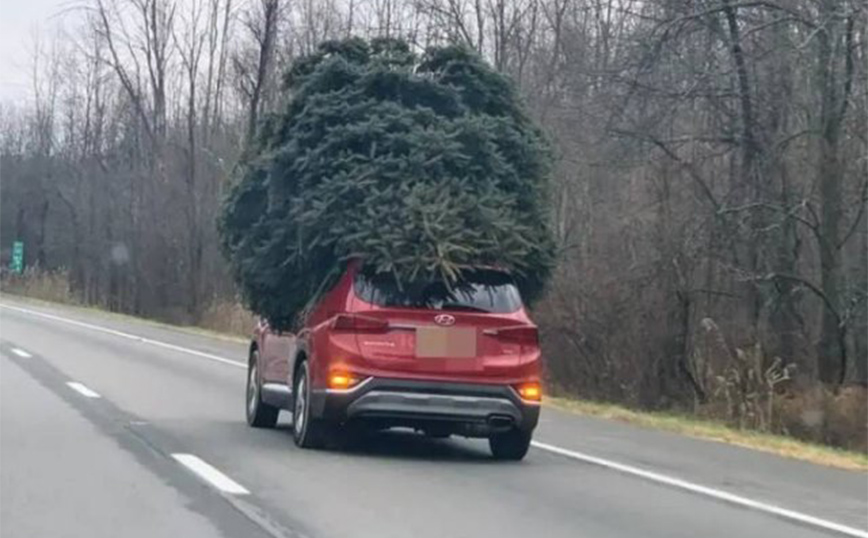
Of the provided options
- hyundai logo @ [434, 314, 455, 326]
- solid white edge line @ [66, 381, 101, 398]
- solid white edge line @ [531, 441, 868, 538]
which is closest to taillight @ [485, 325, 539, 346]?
hyundai logo @ [434, 314, 455, 326]

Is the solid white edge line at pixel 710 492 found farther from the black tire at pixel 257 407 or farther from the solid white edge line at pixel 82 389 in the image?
the solid white edge line at pixel 82 389

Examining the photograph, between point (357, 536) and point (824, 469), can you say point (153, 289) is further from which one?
point (357, 536)

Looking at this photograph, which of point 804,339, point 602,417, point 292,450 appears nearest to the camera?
point 292,450

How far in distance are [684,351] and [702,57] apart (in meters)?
4.65

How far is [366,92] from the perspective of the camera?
16516mm

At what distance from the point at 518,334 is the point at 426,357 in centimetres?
83

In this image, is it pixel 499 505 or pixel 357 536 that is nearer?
pixel 357 536

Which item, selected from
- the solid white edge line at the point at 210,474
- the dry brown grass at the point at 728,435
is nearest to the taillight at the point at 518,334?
the solid white edge line at the point at 210,474

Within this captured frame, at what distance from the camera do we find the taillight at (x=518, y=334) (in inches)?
582

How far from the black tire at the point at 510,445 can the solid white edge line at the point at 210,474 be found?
8.66 ft

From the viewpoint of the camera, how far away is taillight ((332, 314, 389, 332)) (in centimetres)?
1466

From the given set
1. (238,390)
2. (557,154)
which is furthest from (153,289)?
(557,154)

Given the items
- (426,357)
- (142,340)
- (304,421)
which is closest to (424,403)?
(426,357)

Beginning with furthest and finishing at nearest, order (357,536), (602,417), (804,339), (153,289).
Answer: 1. (153,289)
2. (804,339)
3. (602,417)
4. (357,536)
